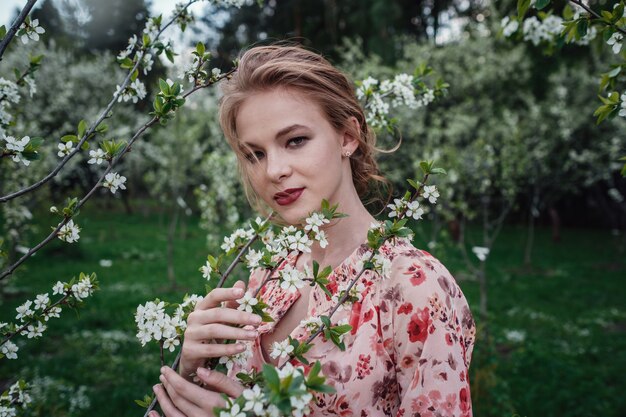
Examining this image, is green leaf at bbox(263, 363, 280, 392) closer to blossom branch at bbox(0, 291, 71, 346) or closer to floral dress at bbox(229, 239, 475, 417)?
floral dress at bbox(229, 239, 475, 417)

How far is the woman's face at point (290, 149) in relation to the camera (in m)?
1.66

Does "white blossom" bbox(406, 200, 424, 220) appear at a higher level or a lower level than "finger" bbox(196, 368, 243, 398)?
higher

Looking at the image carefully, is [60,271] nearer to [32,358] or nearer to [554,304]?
[32,358]

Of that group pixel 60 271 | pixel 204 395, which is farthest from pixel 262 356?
pixel 60 271

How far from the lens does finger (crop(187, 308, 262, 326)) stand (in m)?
1.12

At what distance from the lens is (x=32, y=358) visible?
19.6 feet

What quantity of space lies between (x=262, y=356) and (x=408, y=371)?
0.62 meters

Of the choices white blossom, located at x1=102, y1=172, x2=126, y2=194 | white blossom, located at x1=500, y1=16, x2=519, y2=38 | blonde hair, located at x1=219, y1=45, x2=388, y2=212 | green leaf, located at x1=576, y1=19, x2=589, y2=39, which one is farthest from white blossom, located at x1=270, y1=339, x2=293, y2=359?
white blossom, located at x1=500, y1=16, x2=519, y2=38

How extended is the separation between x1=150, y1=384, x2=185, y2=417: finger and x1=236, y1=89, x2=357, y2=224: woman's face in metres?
0.71

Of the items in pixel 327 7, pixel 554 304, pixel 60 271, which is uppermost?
pixel 327 7

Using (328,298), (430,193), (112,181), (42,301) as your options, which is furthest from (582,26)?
(42,301)

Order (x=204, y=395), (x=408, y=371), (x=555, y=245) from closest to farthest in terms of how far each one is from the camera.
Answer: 1. (x=204, y=395)
2. (x=408, y=371)
3. (x=555, y=245)

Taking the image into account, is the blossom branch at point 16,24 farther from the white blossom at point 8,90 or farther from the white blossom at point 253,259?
the white blossom at point 253,259

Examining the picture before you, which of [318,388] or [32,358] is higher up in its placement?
[32,358]
